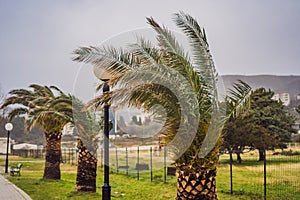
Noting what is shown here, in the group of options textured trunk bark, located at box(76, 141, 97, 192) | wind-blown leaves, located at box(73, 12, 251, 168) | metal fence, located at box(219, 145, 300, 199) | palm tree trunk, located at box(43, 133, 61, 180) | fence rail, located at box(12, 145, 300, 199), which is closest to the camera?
wind-blown leaves, located at box(73, 12, 251, 168)

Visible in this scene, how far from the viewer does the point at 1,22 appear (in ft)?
99.3

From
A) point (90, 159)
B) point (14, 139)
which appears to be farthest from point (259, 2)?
point (14, 139)

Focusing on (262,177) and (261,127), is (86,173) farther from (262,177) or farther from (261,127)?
(261,127)

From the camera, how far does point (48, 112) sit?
12328 mm

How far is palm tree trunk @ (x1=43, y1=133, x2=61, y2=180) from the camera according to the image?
15.9 m

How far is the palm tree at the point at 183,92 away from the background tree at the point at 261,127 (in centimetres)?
1406

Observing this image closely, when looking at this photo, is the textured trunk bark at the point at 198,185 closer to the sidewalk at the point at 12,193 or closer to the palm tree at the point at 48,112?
the sidewalk at the point at 12,193

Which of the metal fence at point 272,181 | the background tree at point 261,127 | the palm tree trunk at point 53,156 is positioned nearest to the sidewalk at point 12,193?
the palm tree trunk at point 53,156

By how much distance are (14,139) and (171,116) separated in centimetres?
6158

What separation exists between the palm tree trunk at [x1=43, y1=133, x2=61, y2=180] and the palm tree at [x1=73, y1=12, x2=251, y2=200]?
10154 millimetres

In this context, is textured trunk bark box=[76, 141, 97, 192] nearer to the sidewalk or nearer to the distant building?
the sidewalk

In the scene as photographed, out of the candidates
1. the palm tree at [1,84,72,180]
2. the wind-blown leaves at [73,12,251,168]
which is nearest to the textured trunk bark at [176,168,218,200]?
the wind-blown leaves at [73,12,251,168]

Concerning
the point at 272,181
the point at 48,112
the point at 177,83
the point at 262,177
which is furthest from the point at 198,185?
the point at 262,177

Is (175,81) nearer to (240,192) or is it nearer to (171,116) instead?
(171,116)
